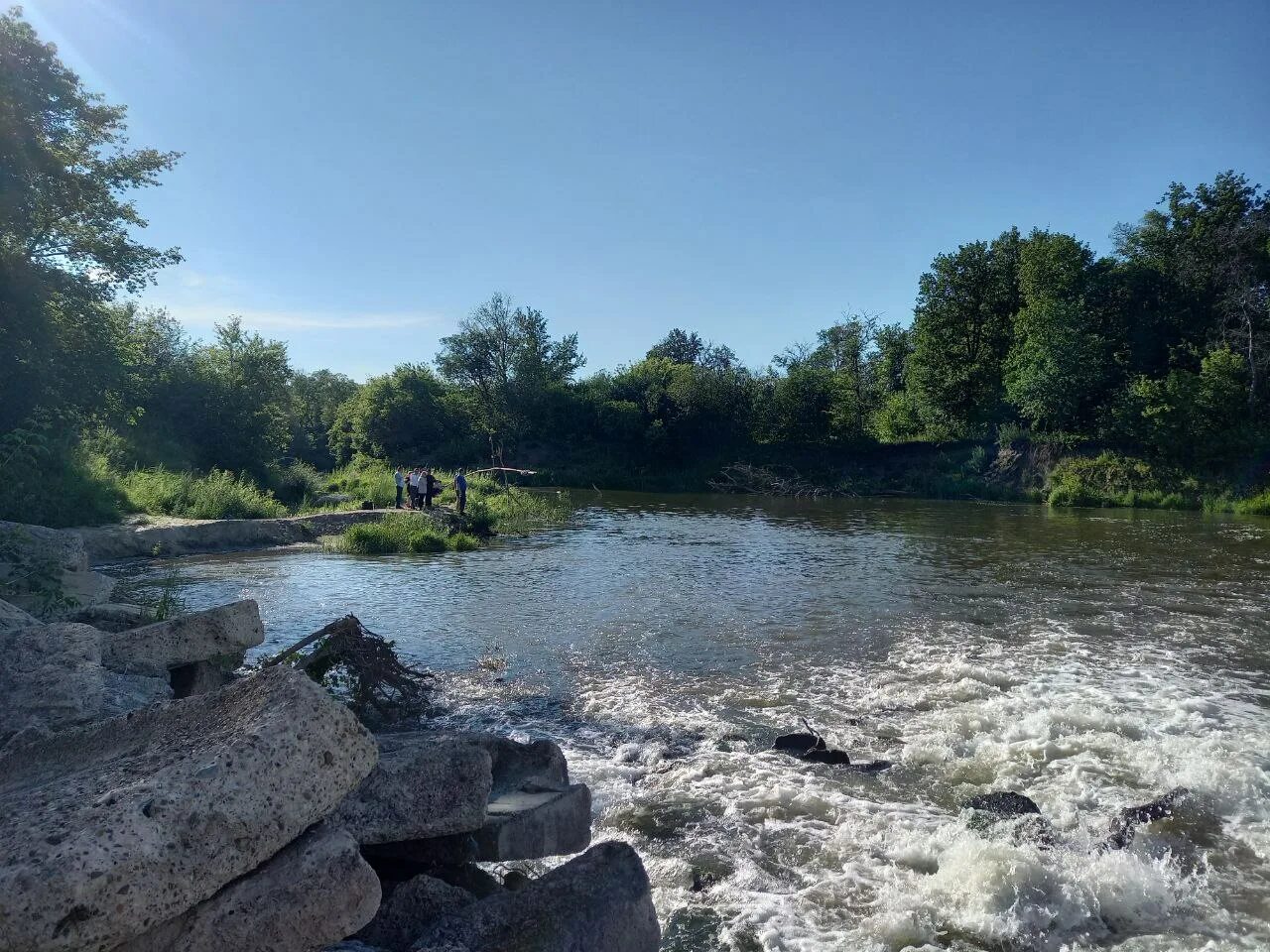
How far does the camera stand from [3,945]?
224 cm

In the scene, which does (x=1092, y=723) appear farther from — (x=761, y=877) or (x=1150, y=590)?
(x=1150, y=590)

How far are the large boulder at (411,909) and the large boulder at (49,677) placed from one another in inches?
85.5

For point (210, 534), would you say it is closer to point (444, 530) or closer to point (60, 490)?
point (60, 490)

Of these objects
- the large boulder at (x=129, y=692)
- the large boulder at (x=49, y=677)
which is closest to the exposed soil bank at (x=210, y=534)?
the large boulder at (x=129, y=692)

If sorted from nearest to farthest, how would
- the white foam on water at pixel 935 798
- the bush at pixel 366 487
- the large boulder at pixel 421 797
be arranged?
1. the large boulder at pixel 421 797
2. the white foam on water at pixel 935 798
3. the bush at pixel 366 487

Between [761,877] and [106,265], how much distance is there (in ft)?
75.9

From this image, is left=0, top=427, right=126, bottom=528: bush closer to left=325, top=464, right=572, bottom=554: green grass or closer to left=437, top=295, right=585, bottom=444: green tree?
left=325, top=464, right=572, bottom=554: green grass

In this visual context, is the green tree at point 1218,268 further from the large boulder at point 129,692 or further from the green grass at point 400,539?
the large boulder at point 129,692

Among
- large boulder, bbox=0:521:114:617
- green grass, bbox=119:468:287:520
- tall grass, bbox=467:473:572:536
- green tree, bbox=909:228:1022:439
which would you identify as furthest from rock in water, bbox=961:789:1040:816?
green tree, bbox=909:228:1022:439

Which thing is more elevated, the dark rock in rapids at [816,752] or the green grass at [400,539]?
the green grass at [400,539]

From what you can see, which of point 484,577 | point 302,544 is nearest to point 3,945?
point 484,577

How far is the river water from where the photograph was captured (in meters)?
4.52

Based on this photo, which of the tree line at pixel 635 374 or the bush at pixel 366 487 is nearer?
the tree line at pixel 635 374

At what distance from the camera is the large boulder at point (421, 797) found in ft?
12.0
